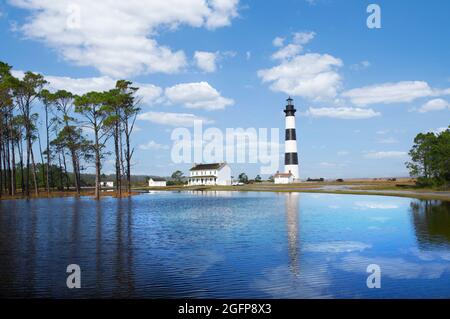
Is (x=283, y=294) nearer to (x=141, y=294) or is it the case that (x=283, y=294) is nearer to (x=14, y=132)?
(x=141, y=294)

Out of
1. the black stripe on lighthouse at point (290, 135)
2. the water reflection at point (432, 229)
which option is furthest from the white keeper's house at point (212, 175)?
the water reflection at point (432, 229)

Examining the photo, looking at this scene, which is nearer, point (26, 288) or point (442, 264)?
point (26, 288)

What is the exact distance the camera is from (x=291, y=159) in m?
109

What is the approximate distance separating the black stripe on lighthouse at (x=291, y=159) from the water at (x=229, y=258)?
8141 cm

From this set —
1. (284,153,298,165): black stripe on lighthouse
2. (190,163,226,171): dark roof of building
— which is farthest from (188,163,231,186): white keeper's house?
(284,153,298,165): black stripe on lighthouse

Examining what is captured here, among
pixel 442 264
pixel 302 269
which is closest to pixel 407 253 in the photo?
pixel 442 264

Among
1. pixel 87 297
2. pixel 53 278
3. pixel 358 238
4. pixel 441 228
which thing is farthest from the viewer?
pixel 441 228

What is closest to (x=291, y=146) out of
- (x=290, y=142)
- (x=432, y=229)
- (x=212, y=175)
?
(x=290, y=142)

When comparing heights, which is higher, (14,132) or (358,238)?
(14,132)

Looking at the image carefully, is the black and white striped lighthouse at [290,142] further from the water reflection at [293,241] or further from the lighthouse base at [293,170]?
the water reflection at [293,241]

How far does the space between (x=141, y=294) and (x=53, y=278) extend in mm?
3541
